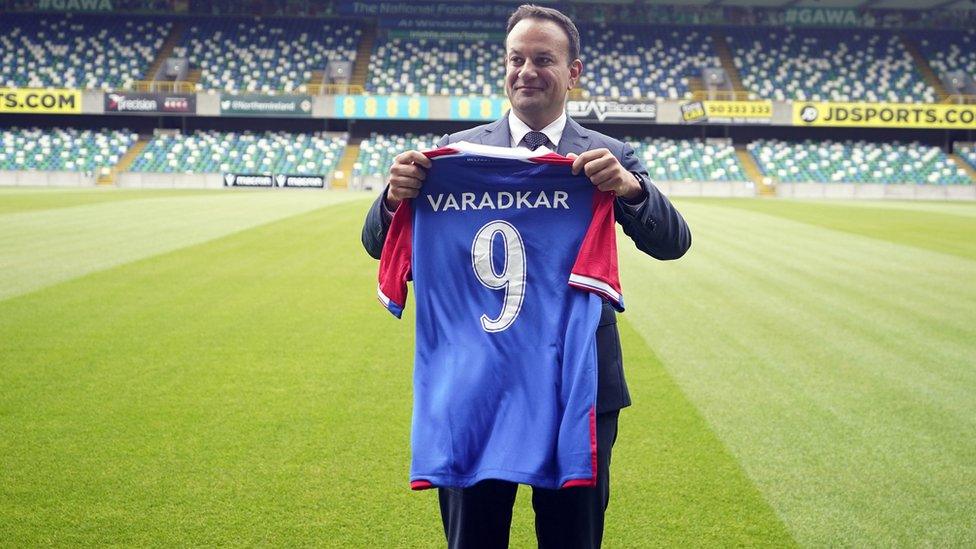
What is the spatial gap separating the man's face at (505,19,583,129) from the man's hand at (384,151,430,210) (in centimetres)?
35

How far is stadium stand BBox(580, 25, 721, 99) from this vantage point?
4781 centimetres

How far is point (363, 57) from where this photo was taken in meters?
50.1

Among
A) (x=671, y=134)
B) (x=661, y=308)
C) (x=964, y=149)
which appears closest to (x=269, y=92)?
(x=671, y=134)

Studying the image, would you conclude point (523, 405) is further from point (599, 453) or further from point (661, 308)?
point (661, 308)

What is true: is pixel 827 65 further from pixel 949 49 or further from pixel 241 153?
pixel 241 153

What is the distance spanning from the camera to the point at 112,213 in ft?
72.3

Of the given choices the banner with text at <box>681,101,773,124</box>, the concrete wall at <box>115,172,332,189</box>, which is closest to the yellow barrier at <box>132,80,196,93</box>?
the concrete wall at <box>115,172,332,189</box>

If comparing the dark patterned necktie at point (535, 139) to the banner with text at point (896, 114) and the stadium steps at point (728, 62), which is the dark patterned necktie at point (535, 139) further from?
the stadium steps at point (728, 62)

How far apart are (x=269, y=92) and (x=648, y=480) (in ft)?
150

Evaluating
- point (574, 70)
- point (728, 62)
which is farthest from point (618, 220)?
point (728, 62)

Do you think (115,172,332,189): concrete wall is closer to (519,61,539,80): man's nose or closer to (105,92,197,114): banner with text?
(105,92,197,114): banner with text

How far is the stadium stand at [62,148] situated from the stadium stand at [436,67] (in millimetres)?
13638

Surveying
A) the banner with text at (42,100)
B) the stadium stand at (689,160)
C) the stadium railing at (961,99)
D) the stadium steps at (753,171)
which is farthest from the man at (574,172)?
the stadium railing at (961,99)

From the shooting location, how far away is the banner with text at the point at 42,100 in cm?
4447
